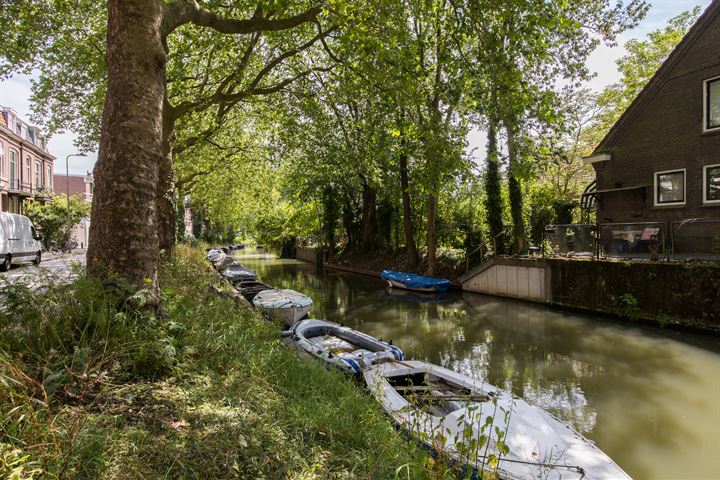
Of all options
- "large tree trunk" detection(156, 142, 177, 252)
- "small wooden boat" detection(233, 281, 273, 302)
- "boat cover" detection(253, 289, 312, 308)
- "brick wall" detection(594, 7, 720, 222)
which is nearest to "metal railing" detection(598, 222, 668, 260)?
"brick wall" detection(594, 7, 720, 222)

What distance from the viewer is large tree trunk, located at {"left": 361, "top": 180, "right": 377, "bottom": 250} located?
31000 mm

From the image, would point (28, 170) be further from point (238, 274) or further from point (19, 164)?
point (238, 274)

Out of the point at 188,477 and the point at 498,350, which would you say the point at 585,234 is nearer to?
the point at 498,350

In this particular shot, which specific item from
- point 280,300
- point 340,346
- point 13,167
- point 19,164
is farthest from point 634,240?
point 19,164

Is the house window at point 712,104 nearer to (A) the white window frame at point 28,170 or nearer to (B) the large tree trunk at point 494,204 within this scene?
(B) the large tree trunk at point 494,204

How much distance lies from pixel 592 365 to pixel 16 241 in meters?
21.0

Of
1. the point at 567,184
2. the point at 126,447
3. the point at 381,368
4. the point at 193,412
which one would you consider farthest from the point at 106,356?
the point at 567,184

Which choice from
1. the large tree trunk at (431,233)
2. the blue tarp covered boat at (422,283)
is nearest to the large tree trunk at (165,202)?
the blue tarp covered boat at (422,283)

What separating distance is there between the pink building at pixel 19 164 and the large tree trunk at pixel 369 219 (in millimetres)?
22356

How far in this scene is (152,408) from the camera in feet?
9.84

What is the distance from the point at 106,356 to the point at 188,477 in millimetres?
1566

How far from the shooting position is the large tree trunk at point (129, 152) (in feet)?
13.6

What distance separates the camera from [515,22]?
22.7 ft

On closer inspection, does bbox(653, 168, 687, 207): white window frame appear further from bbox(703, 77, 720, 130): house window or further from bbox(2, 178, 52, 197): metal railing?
bbox(2, 178, 52, 197): metal railing
